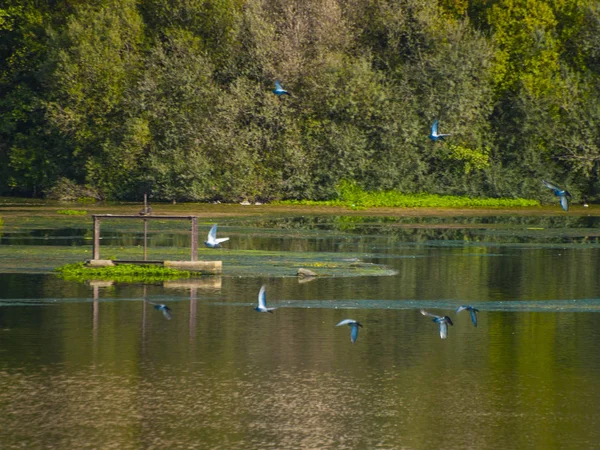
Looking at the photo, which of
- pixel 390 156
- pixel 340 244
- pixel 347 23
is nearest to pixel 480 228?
pixel 340 244

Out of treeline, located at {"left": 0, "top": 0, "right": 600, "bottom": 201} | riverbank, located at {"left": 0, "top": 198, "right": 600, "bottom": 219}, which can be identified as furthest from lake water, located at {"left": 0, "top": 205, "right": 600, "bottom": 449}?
treeline, located at {"left": 0, "top": 0, "right": 600, "bottom": 201}

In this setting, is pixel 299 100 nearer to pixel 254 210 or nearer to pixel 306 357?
pixel 254 210

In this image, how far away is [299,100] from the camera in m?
64.1

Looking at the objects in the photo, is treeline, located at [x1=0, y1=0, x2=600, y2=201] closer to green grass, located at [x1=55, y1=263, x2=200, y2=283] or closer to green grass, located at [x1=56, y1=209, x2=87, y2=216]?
green grass, located at [x1=56, y1=209, x2=87, y2=216]

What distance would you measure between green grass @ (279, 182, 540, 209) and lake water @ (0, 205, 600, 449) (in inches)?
1180

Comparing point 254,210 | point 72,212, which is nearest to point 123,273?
point 72,212

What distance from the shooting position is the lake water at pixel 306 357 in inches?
497

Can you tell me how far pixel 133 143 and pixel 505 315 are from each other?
43.5 metres

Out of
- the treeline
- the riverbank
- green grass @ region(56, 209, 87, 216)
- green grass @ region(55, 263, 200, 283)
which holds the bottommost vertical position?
green grass @ region(55, 263, 200, 283)

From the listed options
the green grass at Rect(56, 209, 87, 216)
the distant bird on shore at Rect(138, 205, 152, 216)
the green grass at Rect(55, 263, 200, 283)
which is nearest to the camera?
the green grass at Rect(55, 263, 200, 283)

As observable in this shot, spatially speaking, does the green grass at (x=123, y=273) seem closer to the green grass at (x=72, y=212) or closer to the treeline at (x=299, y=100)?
the green grass at (x=72, y=212)

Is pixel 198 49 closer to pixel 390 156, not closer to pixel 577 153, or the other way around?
pixel 390 156

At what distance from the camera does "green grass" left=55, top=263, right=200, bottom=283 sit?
2700 centimetres

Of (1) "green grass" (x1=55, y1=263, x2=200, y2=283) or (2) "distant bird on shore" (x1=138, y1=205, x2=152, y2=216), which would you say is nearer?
(1) "green grass" (x1=55, y1=263, x2=200, y2=283)
